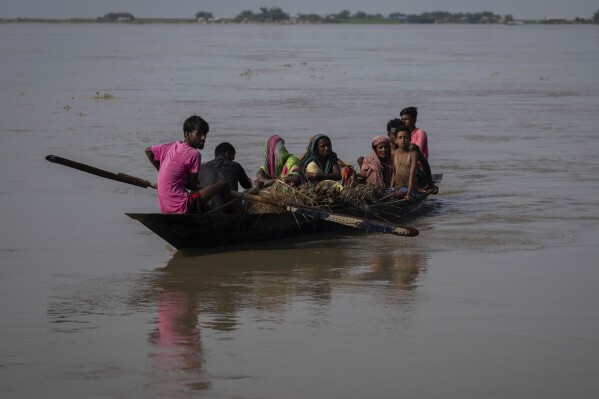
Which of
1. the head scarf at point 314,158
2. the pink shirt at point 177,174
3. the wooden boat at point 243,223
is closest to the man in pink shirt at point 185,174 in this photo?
the pink shirt at point 177,174

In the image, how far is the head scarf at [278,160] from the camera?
9.59m

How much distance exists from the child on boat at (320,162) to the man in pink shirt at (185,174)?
4.81 feet

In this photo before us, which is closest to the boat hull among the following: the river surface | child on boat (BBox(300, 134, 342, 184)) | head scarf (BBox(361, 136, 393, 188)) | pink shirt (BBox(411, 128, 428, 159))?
the river surface

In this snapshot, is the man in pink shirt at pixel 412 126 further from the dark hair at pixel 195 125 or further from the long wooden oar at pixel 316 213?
the dark hair at pixel 195 125

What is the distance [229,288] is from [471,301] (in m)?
1.67

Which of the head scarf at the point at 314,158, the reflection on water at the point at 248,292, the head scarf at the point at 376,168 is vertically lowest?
the reflection on water at the point at 248,292

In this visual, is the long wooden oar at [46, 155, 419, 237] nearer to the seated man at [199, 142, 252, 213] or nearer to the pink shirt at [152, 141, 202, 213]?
the seated man at [199, 142, 252, 213]

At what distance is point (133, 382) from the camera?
18.3ft

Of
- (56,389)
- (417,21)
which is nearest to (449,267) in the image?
(56,389)

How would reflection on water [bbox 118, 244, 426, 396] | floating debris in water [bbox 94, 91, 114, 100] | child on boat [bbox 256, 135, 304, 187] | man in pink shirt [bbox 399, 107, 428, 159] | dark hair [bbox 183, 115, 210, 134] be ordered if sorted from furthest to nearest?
floating debris in water [bbox 94, 91, 114, 100]
man in pink shirt [bbox 399, 107, 428, 159]
child on boat [bbox 256, 135, 304, 187]
dark hair [bbox 183, 115, 210, 134]
reflection on water [bbox 118, 244, 426, 396]

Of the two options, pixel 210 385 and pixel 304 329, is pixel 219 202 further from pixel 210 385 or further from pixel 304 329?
pixel 210 385

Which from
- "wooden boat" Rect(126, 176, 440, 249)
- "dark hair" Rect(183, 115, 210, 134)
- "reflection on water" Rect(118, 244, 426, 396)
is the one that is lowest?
"reflection on water" Rect(118, 244, 426, 396)

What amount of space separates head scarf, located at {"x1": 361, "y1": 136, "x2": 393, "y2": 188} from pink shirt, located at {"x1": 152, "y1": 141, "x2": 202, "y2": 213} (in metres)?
2.46

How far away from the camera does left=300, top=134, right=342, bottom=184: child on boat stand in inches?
388
